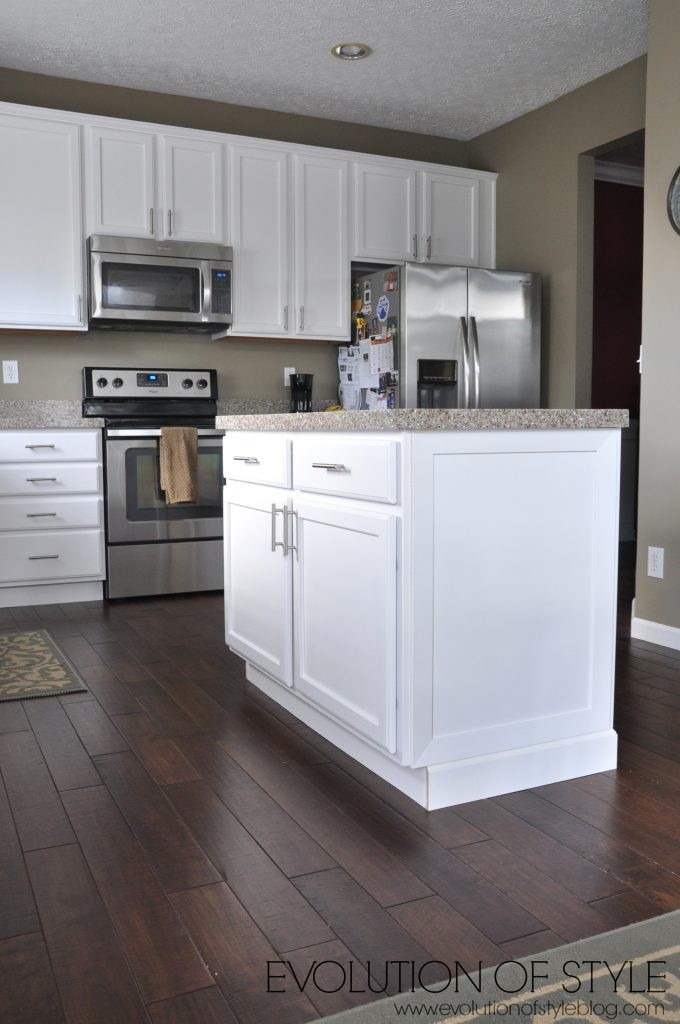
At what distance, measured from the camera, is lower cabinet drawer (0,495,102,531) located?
164 inches

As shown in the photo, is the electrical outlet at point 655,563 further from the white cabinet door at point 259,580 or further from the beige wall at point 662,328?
the white cabinet door at point 259,580

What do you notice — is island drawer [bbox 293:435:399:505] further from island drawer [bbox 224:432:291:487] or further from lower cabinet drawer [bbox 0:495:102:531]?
lower cabinet drawer [bbox 0:495:102:531]

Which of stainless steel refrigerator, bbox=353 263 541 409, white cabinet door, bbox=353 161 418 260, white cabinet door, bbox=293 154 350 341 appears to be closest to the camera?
stainless steel refrigerator, bbox=353 263 541 409

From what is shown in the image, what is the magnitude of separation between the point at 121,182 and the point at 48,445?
4.37 ft

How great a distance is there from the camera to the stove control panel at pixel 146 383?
4566 mm

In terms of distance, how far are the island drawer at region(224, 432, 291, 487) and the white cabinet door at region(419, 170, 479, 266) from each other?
2665 millimetres

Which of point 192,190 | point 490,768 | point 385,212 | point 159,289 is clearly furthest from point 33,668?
point 385,212

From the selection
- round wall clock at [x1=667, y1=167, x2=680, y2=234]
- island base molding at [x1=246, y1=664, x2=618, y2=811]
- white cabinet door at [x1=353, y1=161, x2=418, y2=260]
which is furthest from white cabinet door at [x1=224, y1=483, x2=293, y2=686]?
white cabinet door at [x1=353, y1=161, x2=418, y2=260]

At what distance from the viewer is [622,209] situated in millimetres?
6172

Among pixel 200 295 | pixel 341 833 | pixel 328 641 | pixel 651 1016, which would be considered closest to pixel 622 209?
pixel 200 295

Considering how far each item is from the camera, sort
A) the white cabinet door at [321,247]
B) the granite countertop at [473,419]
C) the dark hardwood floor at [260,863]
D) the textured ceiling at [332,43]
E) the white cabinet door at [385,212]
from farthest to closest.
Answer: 1. the white cabinet door at [385,212]
2. the white cabinet door at [321,247]
3. the textured ceiling at [332,43]
4. the granite countertop at [473,419]
5. the dark hardwood floor at [260,863]

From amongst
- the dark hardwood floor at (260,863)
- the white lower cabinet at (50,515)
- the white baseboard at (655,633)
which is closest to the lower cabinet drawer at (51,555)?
the white lower cabinet at (50,515)

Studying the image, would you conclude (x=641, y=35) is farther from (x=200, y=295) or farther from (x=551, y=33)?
(x=200, y=295)

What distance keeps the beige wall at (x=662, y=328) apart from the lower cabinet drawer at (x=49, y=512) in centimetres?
249
